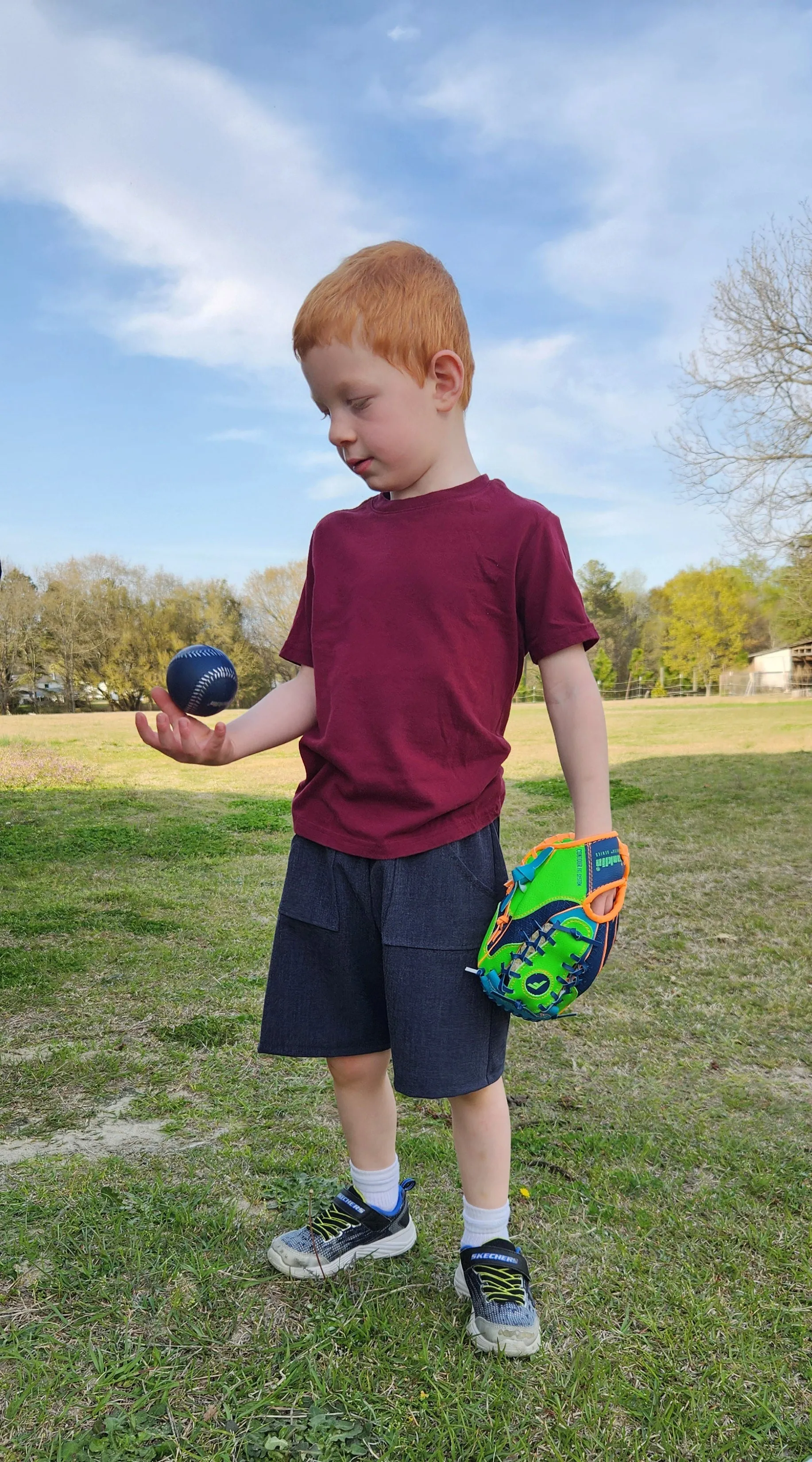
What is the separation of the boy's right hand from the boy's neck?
56cm

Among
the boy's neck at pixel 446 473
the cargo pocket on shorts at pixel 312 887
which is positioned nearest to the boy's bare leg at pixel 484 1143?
the cargo pocket on shorts at pixel 312 887

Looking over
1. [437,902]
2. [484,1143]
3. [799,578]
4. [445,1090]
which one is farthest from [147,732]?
[799,578]

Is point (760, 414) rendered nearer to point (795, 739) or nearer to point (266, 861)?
point (795, 739)

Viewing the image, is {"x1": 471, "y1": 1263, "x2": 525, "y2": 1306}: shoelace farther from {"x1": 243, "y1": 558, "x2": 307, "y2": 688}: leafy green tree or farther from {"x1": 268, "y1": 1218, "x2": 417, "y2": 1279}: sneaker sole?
{"x1": 243, "y1": 558, "x2": 307, "y2": 688}: leafy green tree

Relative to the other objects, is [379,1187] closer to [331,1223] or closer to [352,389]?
[331,1223]

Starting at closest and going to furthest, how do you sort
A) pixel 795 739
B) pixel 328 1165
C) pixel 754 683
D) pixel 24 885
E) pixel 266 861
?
pixel 328 1165 → pixel 24 885 → pixel 266 861 → pixel 795 739 → pixel 754 683

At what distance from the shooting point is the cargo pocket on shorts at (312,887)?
1.80m

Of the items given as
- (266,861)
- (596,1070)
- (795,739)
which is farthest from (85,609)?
(596,1070)

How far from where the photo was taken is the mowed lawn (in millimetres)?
1550

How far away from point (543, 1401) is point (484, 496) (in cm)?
154

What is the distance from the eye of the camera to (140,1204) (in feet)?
6.90

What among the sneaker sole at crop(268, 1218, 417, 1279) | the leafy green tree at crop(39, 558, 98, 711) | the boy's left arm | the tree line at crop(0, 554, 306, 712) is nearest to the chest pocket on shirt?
the boy's left arm

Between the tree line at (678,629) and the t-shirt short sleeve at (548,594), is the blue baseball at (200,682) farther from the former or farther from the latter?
the tree line at (678,629)

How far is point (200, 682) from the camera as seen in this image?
6.06 feet
